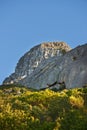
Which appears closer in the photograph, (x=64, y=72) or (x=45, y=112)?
(x=45, y=112)

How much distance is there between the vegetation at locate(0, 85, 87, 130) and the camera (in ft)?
74.7

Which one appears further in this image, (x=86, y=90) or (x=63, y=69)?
(x=63, y=69)

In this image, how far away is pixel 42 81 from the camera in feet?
237

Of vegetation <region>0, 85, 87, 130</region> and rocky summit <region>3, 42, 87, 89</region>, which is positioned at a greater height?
rocky summit <region>3, 42, 87, 89</region>

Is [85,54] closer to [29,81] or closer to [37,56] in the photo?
[29,81]

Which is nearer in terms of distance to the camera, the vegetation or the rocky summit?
the vegetation

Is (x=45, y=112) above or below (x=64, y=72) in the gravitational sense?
below

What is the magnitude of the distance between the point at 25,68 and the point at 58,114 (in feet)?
326

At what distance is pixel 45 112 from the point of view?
25.0 meters

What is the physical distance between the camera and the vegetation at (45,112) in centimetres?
2278

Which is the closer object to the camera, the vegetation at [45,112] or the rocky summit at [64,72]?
the vegetation at [45,112]

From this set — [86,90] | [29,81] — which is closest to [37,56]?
[29,81]

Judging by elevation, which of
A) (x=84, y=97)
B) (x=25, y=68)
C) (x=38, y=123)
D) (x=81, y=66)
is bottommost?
(x=38, y=123)

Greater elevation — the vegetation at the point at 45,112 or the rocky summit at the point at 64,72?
the rocky summit at the point at 64,72
